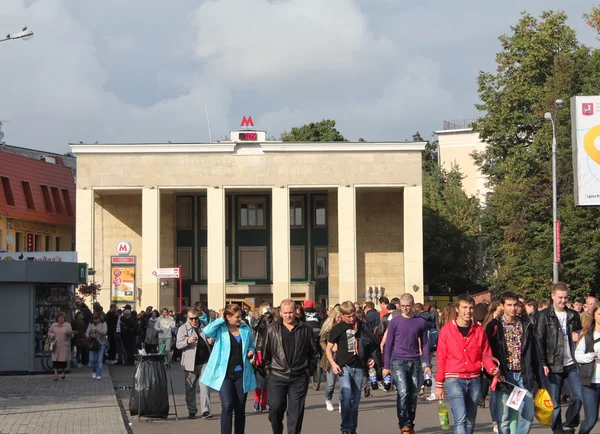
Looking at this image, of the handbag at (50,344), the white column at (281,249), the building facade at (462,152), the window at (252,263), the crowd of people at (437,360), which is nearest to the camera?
the crowd of people at (437,360)

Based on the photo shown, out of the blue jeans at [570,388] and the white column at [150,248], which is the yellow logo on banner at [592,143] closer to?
the blue jeans at [570,388]

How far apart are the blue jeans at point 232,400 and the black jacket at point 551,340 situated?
11.1 ft

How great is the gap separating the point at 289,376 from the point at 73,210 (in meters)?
64.0

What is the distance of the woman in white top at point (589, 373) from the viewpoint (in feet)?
41.1

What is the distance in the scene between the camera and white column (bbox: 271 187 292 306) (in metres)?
61.6

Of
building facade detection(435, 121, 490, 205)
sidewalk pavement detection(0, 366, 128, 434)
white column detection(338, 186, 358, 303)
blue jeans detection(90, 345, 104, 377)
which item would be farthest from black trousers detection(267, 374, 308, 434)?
building facade detection(435, 121, 490, 205)

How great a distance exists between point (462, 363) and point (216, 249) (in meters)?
50.7

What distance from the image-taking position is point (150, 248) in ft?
201

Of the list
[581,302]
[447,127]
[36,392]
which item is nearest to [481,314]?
[581,302]

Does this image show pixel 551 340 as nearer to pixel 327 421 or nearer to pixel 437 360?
pixel 437 360

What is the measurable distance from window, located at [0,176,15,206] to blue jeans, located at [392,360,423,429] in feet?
170

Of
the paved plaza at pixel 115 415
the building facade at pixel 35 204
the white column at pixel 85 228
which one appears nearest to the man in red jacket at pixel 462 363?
the paved plaza at pixel 115 415

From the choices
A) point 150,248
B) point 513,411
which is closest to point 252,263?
point 150,248

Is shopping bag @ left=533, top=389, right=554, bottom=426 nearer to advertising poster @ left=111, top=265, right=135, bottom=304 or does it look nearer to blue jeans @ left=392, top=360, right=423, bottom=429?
blue jeans @ left=392, top=360, right=423, bottom=429
